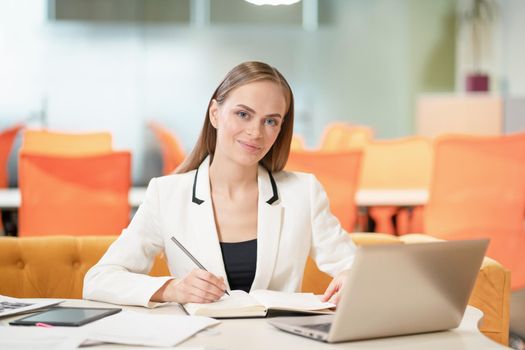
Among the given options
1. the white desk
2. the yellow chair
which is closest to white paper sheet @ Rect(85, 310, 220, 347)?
the yellow chair

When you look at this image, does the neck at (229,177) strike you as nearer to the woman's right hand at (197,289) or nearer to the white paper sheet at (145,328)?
the woman's right hand at (197,289)

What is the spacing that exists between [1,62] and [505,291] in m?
7.99

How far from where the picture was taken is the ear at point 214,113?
8.47 ft

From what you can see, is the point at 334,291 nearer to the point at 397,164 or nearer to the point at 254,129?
the point at 254,129

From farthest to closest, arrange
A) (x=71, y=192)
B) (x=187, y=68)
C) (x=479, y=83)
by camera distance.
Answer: (x=187, y=68) → (x=479, y=83) → (x=71, y=192)

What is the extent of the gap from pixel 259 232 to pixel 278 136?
0.33m

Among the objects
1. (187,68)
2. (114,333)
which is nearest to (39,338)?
(114,333)

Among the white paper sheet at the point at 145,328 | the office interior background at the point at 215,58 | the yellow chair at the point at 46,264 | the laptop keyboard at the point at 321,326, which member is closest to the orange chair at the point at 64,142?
the yellow chair at the point at 46,264

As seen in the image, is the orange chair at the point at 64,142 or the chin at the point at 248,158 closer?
the chin at the point at 248,158

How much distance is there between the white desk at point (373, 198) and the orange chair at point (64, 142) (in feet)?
1.81

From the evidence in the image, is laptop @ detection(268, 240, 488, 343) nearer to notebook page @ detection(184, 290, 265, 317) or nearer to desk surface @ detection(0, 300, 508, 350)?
desk surface @ detection(0, 300, 508, 350)

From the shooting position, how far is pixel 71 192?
4.27 meters

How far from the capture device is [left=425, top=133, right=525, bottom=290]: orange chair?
4012 millimetres

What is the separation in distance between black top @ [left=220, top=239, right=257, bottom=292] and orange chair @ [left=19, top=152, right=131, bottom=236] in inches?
72.9
